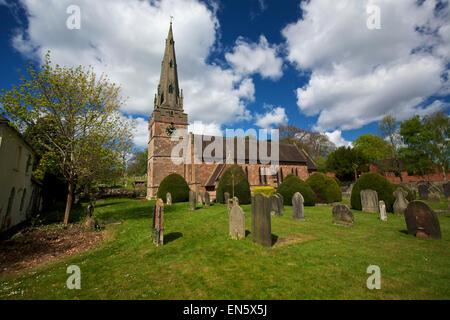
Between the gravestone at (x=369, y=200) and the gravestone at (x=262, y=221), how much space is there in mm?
10352

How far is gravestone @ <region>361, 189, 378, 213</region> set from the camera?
12820 millimetres

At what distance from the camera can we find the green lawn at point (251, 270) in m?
3.77

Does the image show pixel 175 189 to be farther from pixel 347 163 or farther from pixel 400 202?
pixel 347 163

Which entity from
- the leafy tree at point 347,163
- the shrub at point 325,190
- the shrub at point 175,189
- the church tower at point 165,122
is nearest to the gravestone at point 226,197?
the shrub at point 175,189

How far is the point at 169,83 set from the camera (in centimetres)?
3275

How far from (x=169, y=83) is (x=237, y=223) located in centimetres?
3100

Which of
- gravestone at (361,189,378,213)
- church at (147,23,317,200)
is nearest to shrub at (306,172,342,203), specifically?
gravestone at (361,189,378,213)

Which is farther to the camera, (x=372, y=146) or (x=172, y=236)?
(x=372, y=146)

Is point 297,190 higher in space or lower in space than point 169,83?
lower

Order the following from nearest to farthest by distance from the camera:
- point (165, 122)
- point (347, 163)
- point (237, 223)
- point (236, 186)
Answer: point (237, 223)
point (236, 186)
point (165, 122)
point (347, 163)

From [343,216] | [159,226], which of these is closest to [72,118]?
[159,226]

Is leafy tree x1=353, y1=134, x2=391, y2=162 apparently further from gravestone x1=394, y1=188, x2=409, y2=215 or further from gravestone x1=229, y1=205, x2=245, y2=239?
gravestone x1=229, y1=205, x2=245, y2=239
